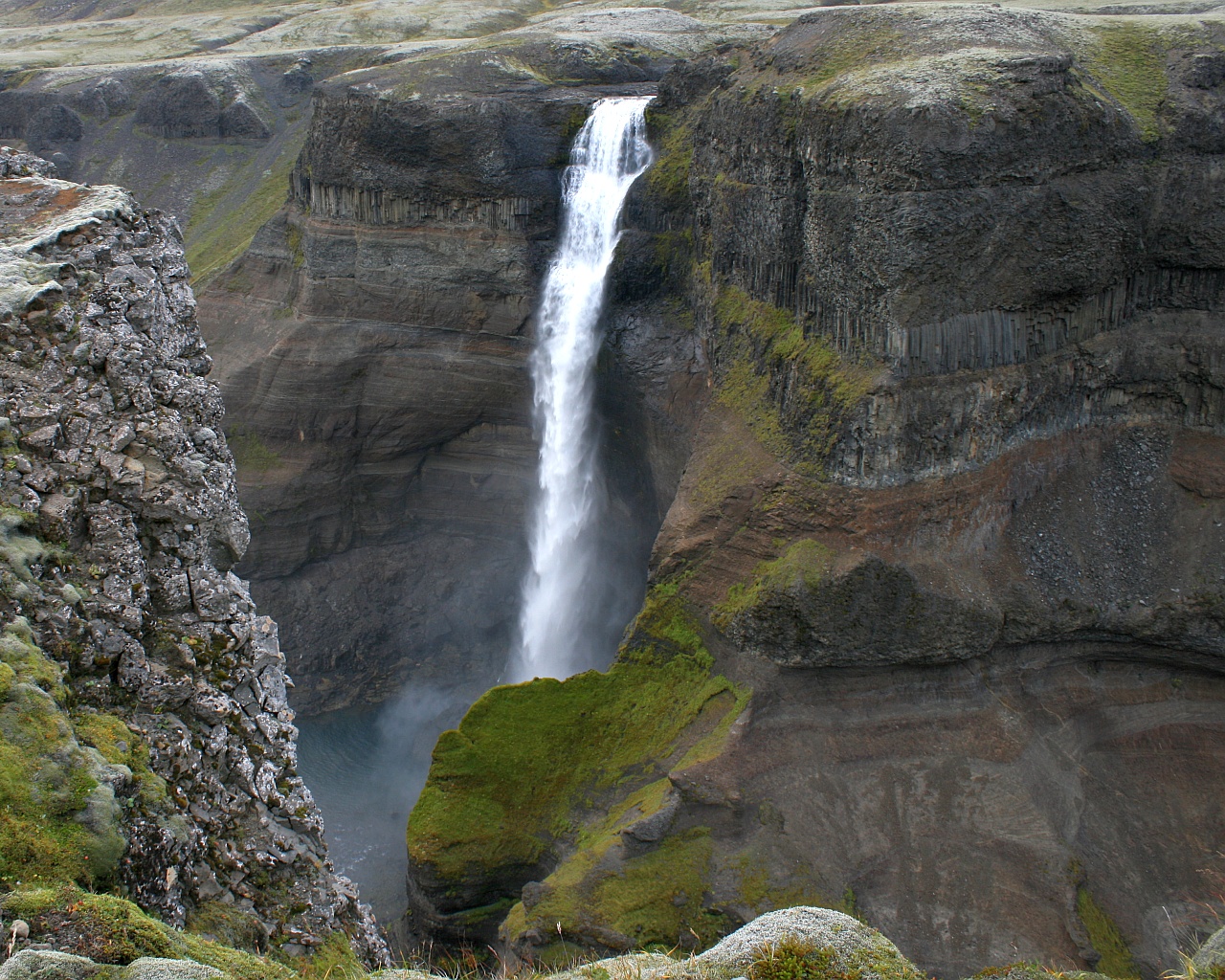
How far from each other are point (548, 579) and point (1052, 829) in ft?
57.3

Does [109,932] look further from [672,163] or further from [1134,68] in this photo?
[672,163]

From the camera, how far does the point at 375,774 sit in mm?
30625

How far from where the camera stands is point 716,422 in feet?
78.1

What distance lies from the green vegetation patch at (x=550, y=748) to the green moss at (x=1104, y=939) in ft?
24.0

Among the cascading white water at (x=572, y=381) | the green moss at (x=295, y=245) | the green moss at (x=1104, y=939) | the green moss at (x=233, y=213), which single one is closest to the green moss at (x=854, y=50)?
the cascading white water at (x=572, y=381)

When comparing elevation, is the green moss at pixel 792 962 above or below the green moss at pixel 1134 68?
below

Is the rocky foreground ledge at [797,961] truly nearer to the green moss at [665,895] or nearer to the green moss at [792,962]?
the green moss at [792,962]

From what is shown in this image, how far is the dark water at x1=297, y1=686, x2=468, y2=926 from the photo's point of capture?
26203mm

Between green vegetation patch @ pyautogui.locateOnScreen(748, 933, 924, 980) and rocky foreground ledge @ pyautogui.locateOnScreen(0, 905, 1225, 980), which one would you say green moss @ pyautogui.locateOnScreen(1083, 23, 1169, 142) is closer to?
rocky foreground ledge @ pyautogui.locateOnScreen(0, 905, 1225, 980)

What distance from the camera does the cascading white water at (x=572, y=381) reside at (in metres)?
30.2

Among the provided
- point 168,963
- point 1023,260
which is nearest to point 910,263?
point 1023,260

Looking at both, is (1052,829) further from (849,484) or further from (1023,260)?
(1023,260)

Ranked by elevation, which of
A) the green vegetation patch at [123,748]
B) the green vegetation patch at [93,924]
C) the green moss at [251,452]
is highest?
the green vegetation patch at [93,924]

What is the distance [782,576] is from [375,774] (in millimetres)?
16106
